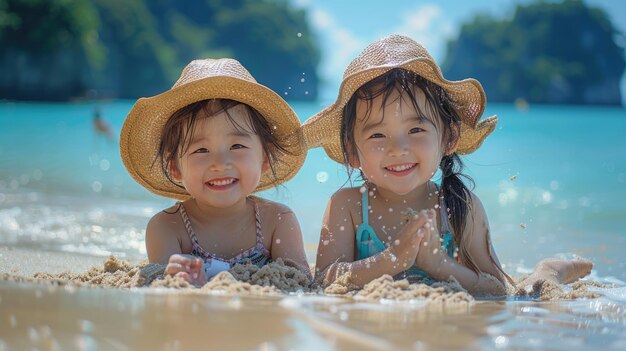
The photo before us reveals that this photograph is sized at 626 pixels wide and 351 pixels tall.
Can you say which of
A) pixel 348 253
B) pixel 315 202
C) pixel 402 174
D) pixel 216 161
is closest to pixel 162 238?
pixel 216 161

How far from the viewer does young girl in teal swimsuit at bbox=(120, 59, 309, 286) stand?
3748 millimetres

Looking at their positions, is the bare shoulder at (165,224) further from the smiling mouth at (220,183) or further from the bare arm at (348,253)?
the bare arm at (348,253)

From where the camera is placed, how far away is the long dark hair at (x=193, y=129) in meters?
3.79

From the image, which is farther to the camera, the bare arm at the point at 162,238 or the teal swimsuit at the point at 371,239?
the bare arm at the point at 162,238

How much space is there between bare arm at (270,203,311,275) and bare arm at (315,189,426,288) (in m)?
0.23

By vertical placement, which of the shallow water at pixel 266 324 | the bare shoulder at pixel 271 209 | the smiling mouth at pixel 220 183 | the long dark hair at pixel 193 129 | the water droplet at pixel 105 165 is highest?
the water droplet at pixel 105 165

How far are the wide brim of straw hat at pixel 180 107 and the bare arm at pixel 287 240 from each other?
0.86ft

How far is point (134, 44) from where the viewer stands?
58.8 meters

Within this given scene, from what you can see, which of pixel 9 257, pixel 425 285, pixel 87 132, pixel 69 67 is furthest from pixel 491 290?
pixel 69 67

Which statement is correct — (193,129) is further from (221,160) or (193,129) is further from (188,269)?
(188,269)

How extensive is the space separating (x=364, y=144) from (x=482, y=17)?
73555 millimetres

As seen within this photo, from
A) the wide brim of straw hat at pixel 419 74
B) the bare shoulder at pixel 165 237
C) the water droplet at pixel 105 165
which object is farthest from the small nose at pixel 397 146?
the water droplet at pixel 105 165

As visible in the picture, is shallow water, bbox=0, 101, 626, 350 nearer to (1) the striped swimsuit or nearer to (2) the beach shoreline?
(2) the beach shoreline

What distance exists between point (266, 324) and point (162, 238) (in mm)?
1806
